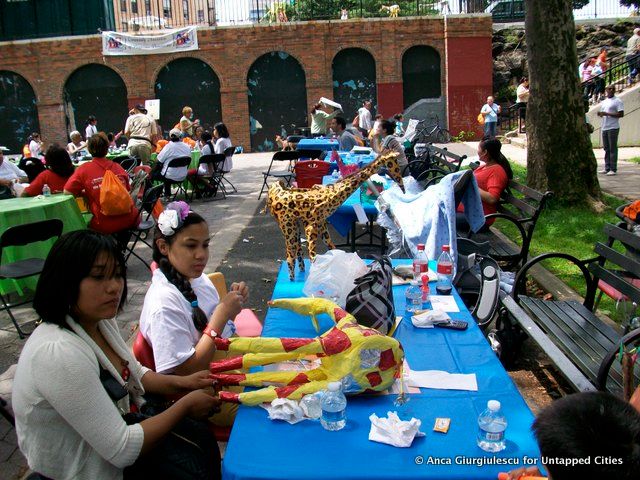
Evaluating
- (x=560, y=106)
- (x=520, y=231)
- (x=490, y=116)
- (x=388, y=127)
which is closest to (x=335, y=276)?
(x=520, y=231)

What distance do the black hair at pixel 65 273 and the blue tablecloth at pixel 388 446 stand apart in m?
0.77

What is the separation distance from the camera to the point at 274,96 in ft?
77.5

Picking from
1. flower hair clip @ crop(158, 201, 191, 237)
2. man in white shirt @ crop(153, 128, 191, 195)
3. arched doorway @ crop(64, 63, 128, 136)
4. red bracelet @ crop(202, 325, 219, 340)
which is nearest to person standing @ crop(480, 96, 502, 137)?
man in white shirt @ crop(153, 128, 191, 195)

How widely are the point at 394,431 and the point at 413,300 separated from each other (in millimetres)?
1388

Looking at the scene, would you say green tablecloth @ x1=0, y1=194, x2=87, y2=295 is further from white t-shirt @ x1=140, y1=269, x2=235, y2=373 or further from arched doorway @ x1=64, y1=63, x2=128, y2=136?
arched doorway @ x1=64, y1=63, x2=128, y2=136

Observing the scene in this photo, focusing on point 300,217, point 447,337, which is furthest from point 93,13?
point 447,337

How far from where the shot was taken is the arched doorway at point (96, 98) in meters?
23.6

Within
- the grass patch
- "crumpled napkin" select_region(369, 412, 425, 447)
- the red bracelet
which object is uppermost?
the red bracelet

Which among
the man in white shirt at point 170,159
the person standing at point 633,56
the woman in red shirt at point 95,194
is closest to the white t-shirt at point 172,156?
the man in white shirt at point 170,159

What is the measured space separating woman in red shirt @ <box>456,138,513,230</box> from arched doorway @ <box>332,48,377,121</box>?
17.6 meters

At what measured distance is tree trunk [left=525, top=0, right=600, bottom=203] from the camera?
→ 27.6ft

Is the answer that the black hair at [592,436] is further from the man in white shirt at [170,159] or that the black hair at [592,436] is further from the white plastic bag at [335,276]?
the man in white shirt at [170,159]

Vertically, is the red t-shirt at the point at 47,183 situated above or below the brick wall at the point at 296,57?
below

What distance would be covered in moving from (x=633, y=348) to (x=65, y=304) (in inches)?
109
